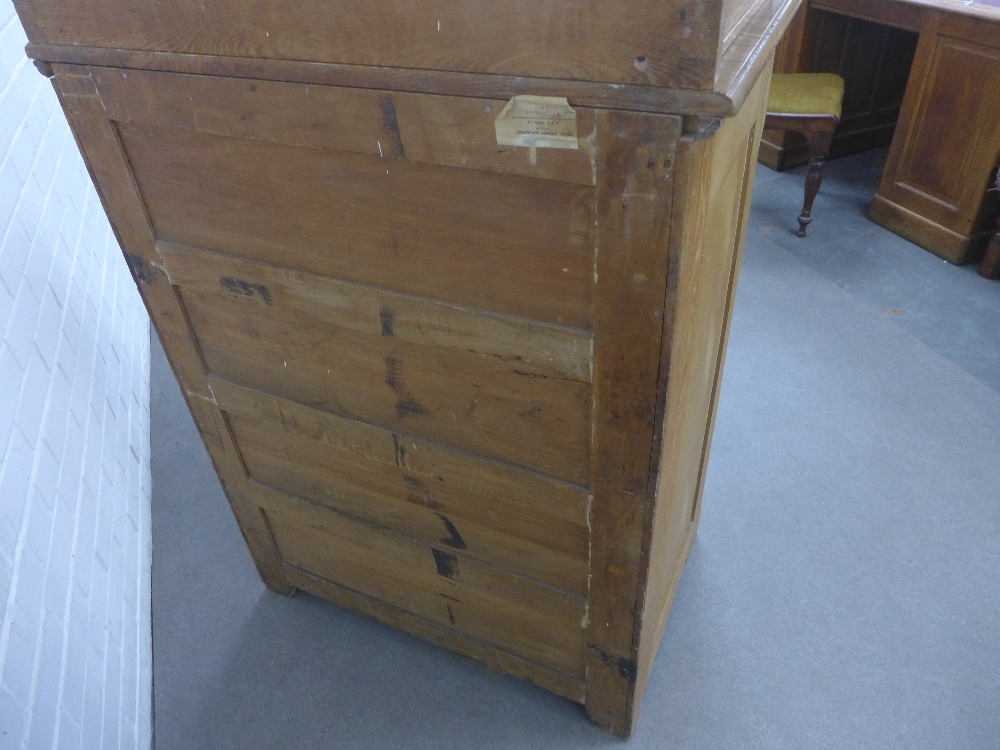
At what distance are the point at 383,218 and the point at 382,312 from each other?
0.15 metres

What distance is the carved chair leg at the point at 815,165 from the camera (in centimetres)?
288

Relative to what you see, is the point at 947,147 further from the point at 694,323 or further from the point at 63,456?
the point at 63,456

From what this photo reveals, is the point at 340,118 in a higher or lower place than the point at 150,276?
higher

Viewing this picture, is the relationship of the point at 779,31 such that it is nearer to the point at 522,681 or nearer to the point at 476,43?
the point at 476,43

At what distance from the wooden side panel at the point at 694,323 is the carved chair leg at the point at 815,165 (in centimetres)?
180

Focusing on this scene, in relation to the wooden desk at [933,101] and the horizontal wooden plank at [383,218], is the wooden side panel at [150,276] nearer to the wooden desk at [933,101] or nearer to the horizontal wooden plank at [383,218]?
the horizontal wooden plank at [383,218]

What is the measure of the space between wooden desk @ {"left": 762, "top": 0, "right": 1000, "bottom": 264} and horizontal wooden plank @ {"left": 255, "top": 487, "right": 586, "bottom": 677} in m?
2.47

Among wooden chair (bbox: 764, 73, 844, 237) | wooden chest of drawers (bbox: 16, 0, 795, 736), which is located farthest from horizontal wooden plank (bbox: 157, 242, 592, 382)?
wooden chair (bbox: 764, 73, 844, 237)

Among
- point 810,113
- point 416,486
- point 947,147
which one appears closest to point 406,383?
point 416,486

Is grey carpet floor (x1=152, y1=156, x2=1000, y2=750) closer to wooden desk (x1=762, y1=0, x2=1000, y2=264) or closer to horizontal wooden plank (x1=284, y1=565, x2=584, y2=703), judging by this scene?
horizontal wooden plank (x1=284, y1=565, x2=584, y2=703)

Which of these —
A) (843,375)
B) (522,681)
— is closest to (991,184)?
(843,375)

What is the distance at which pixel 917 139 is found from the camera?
2910 mm

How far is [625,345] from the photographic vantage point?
0.90 metres

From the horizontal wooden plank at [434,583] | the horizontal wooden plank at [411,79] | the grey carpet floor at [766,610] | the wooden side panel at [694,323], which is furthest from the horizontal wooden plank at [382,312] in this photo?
the grey carpet floor at [766,610]
